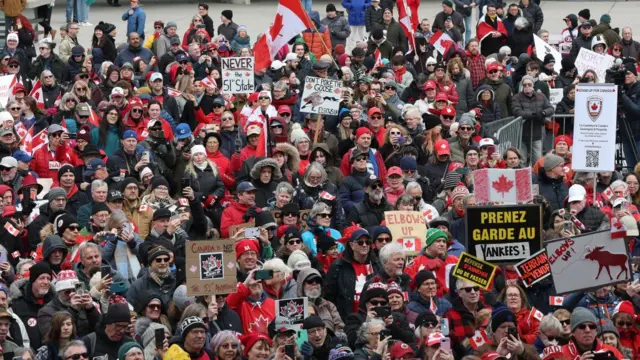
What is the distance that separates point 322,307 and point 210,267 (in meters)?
1.21

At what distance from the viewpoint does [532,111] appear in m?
24.4

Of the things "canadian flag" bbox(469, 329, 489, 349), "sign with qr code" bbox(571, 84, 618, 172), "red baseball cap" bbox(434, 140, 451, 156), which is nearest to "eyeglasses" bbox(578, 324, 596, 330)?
"canadian flag" bbox(469, 329, 489, 349)

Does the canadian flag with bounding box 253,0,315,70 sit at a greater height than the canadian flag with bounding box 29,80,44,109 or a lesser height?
greater

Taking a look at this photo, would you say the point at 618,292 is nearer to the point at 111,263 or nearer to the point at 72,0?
the point at 111,263

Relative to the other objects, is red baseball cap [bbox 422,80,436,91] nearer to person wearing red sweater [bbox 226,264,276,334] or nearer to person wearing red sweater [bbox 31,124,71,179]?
person wearing red sweater [bbox 31,124,71,179]

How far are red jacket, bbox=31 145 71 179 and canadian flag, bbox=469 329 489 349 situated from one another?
6.83m

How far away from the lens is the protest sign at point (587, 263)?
49.4ft

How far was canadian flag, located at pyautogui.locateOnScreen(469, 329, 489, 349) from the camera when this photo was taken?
48.8ft

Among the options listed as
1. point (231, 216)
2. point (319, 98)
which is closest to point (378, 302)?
point (231, 216)

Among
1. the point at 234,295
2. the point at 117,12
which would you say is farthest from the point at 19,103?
the point at 117,12

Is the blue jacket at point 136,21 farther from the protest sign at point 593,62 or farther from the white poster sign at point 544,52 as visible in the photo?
the protest sign at point 593,62

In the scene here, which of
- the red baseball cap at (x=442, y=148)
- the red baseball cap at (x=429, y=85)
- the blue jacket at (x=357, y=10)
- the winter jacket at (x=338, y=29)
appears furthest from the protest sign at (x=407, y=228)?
the blue jacket at (x=357, y=10)

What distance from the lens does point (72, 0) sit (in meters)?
35.1

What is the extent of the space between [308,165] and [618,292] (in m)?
4.33
